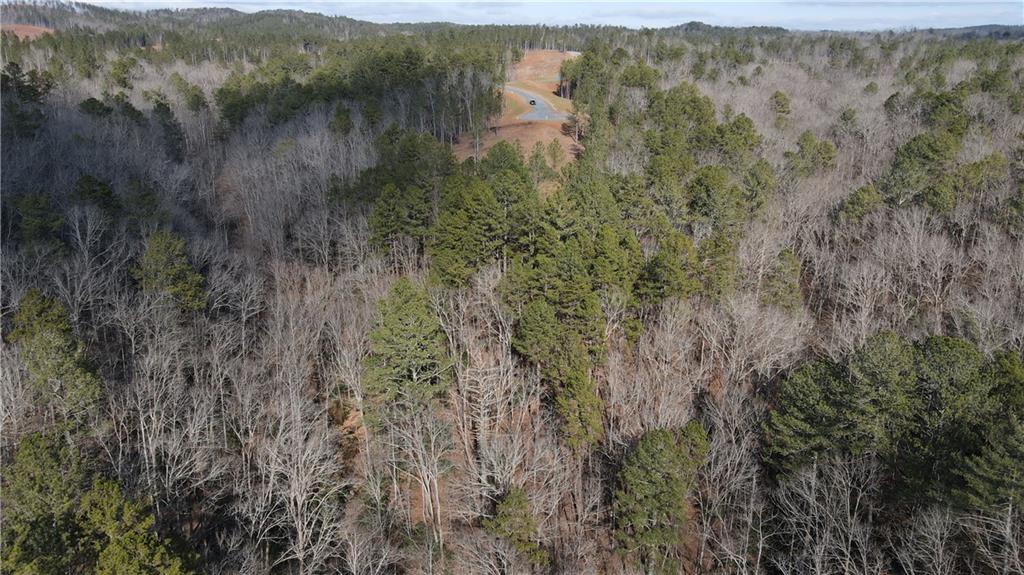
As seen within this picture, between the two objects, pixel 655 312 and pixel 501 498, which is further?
pixel 655 312

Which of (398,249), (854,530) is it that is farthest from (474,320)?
(854,530)

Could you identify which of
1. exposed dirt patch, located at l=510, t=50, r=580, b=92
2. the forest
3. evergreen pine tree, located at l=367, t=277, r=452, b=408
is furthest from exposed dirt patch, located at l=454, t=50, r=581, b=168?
evergreen pine tree, located at l=367, t=277, r=452, b=408

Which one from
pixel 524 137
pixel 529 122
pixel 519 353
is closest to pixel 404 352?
pixel 519 353

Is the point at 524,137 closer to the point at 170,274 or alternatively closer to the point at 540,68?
the point at 170,274

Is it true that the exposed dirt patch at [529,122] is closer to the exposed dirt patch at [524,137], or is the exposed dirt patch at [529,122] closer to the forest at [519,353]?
the exposed dirt patch at [524,137]

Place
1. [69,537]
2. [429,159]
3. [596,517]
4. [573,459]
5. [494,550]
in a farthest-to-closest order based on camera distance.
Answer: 1. [429,159]
2. [573,459]
3. [596,517]
4. [494,550]
5. [69,537]

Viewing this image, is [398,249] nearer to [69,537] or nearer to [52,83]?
[69,537]
